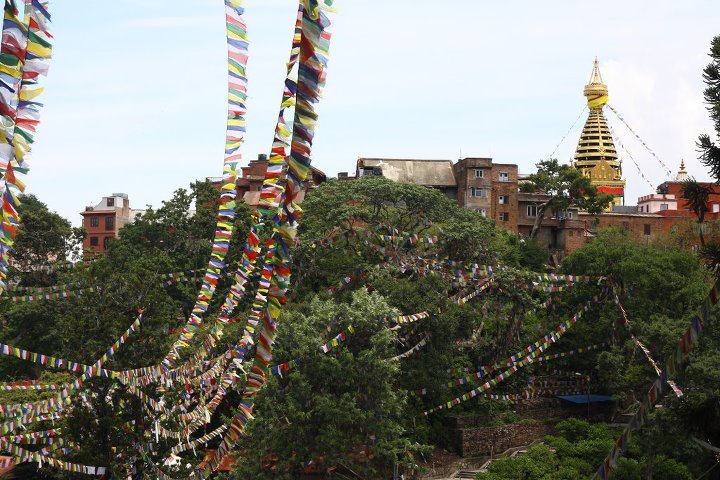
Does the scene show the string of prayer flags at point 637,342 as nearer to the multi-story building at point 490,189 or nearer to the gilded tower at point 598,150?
the multi-story building at point 490,189

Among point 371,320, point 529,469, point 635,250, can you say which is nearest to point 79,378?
point 371,320

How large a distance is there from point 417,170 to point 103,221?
73.6ft

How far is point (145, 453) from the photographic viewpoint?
70.4 feet

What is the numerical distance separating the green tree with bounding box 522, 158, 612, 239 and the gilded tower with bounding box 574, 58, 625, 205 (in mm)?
14402

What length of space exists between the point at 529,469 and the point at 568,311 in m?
13.1

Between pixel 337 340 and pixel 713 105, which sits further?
pixel 337 340

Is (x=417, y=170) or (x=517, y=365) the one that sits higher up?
(x=417, y=170)

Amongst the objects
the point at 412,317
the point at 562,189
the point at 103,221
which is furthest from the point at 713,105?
the point at 103,221

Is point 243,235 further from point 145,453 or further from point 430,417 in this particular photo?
point 145,453

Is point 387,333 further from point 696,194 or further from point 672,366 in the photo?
point 672,366

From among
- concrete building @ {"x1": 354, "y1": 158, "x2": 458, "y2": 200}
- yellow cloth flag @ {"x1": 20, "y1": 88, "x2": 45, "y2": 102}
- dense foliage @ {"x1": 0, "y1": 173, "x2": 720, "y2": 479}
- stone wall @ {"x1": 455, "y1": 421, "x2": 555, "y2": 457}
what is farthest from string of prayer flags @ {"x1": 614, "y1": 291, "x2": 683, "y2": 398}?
concrete building @ {"x1": 354, "y1": 158, "x2": 458, "y2": 200}

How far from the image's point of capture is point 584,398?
133 feet

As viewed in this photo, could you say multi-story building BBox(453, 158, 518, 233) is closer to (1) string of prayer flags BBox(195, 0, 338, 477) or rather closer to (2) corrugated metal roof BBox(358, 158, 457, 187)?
(2) corrugated metal roof BBox(358, 158, 457, 187)

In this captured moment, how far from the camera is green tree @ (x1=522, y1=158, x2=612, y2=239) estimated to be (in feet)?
209
